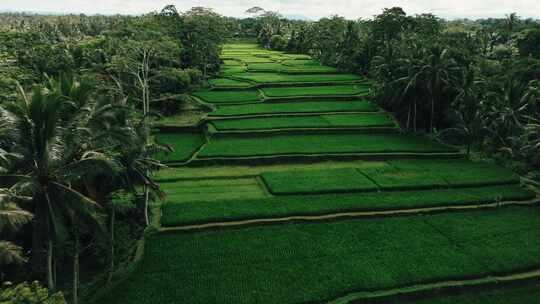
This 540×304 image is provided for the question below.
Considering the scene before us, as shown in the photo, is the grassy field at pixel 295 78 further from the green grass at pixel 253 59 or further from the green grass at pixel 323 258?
the green grass at pixel 323 258

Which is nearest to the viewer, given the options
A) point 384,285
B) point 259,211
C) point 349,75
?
point 384,285

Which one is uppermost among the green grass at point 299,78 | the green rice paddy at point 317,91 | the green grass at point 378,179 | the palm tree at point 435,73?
the palm tree at point 435,73

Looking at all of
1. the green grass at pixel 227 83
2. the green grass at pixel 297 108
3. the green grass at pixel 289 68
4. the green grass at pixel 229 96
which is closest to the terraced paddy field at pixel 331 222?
the green grass at pixel 297 108

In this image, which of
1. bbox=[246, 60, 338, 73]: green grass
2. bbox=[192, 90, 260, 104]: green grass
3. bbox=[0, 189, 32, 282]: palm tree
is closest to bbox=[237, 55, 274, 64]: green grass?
bbox=[246, 60, 338, 73]: green grass

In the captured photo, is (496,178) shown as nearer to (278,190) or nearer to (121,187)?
(278,190)

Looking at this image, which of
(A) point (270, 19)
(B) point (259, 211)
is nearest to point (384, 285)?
(B) point (259, 211)

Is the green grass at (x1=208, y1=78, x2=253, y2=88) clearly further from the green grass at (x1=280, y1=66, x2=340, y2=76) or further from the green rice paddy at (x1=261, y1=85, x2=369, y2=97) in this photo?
the green grass at (x1=280, y1=66, x2=340, y2=76)
